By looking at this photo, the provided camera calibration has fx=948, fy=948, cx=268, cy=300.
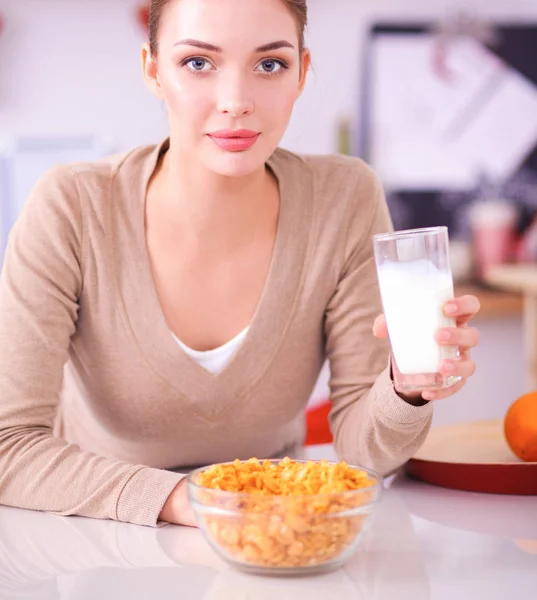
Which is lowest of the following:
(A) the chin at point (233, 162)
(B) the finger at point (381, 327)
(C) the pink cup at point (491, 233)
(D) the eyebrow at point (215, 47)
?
(C) the pink cup at point (491, 233)

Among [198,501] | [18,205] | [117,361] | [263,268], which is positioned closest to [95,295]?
[117,361]

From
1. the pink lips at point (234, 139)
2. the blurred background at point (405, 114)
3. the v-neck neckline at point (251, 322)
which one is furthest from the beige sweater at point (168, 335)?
the blurred background at point (405, 114)

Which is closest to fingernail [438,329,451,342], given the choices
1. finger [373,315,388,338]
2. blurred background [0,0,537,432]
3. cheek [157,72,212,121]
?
finger [373,315,388,338]

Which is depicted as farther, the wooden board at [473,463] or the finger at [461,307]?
the wooden board at [473,463]

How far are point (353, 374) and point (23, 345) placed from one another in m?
0.48

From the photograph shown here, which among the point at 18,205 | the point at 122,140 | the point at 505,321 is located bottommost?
the point at 505,321

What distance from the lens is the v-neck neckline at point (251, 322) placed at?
4.52 ft

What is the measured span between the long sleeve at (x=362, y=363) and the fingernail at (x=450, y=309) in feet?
0.77

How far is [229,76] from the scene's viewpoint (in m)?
1.25

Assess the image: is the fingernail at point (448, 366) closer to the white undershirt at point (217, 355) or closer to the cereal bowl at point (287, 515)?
the cereal bowl at point (287, 515)

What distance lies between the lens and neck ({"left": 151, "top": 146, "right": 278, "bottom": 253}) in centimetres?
141

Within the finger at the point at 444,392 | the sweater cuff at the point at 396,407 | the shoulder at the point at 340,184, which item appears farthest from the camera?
the shoulder at the point at 340,184

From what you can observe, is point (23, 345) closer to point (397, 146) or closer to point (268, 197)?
point (268, 197)

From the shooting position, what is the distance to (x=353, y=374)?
1.41 meters
